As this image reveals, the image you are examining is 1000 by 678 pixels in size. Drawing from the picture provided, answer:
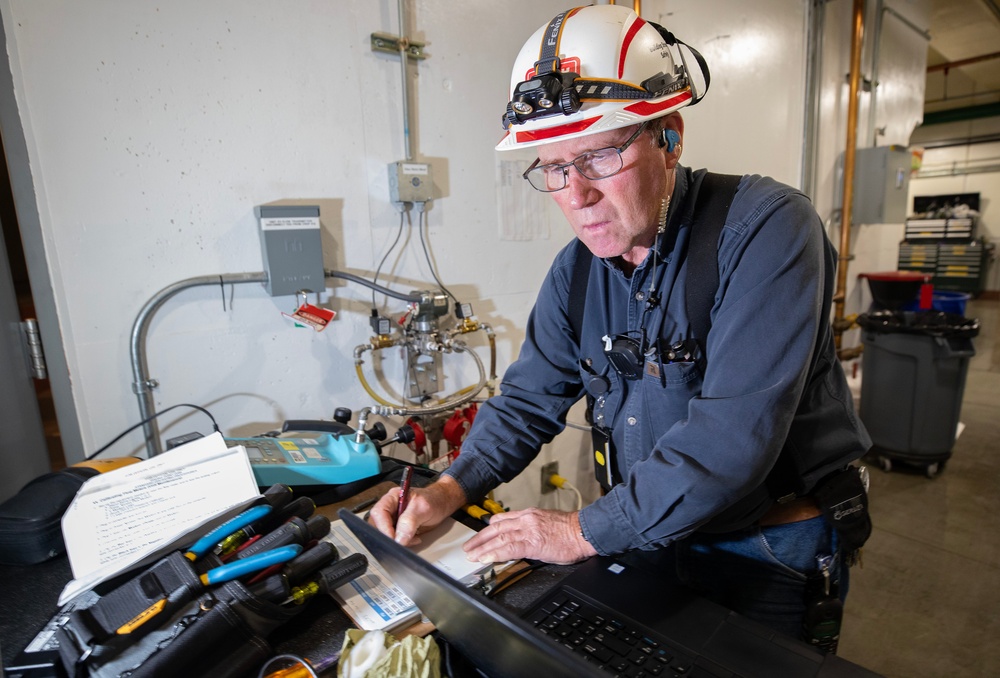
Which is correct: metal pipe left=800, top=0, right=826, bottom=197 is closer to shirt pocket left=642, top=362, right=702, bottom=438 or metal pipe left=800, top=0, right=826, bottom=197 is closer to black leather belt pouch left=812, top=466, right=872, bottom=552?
black leather belt pouch left=812, top=466, right=872, bottom=552

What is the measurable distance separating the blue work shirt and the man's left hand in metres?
0.02

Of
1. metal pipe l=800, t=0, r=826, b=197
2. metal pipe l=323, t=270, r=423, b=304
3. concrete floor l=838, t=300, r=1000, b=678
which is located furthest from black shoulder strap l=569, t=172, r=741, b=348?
metal pipe l=800, t=0, r=826, b=197

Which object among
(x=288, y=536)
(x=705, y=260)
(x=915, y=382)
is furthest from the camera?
(x=915, y=382)

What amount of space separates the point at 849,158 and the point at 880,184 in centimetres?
25

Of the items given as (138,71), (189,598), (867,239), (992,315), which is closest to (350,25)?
(138,71)

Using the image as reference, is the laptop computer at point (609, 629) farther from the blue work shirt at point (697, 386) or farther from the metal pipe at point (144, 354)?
the metal pipe at point (144, 354)

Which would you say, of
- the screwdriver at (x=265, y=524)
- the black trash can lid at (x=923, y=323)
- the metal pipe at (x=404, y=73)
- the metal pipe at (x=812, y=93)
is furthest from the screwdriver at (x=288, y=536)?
the metal pipe at (x=812, y=93)

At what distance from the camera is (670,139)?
881 mm

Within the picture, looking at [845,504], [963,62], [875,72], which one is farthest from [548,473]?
[963,62]

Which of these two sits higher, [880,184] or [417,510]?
[880,184]

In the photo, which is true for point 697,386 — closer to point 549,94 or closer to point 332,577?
point 549,94

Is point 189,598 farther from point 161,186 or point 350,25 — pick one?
point 350,25

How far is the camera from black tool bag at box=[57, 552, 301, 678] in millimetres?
564

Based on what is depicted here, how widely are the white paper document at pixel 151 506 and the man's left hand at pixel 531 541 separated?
354 mm
